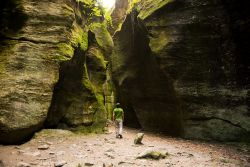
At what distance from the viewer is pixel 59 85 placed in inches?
470

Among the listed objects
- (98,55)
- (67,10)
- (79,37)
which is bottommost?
(98,55)

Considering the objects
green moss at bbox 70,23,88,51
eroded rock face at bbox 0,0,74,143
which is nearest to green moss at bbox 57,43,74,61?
eroded rock face at bbox 0,0,74,143

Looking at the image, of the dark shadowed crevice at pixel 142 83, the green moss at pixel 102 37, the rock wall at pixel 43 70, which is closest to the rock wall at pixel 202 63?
the dark shadowed crevice at pixel 142 83

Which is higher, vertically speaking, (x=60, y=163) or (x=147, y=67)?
(x=147, y=67)

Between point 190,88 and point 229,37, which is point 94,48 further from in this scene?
point 229,37

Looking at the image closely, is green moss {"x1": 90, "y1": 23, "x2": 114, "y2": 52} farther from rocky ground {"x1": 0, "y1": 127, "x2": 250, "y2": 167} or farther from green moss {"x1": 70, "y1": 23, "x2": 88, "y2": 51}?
rocky ground {"x1": 0, "y1": 127, "x2": 250, "y2": 167}

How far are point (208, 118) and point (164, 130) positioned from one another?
3.99 meters

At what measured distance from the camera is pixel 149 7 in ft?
48.1

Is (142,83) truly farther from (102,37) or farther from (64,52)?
(64,52)

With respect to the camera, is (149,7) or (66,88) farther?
(149,7)

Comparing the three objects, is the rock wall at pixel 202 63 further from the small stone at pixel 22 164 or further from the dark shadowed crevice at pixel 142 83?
the small stone at pixel 22 164

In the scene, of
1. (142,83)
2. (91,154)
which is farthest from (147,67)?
(91,154)

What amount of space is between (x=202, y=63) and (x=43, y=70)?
7.75 metres

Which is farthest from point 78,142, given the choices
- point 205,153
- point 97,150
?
point 205,153
